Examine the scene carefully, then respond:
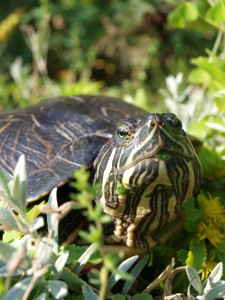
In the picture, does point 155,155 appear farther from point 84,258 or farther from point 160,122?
point 84,258

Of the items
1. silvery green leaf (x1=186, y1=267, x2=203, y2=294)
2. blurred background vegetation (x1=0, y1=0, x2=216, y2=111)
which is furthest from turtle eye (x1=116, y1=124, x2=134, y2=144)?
blurred background vegetation (x1=0, y1=0, x2=216, y2=111)

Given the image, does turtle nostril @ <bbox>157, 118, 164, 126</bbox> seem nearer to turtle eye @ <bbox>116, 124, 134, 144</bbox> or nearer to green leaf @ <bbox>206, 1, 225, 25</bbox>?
turtle eye @ <bbox>116, 124, 134, 144</bbox>

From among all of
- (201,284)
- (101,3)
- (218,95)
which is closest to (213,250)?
(201,284)

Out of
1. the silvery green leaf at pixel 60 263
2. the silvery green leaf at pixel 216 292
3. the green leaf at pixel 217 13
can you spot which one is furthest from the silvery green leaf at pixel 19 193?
the green leaf at pixel 217 13

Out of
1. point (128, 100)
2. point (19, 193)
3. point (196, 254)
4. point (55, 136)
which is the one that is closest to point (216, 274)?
point (196, 254)

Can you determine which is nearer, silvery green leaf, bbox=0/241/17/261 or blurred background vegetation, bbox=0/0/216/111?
silvery green leaf, bbox=0/241/17/261

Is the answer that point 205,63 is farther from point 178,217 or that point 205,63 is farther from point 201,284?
point 201,284
